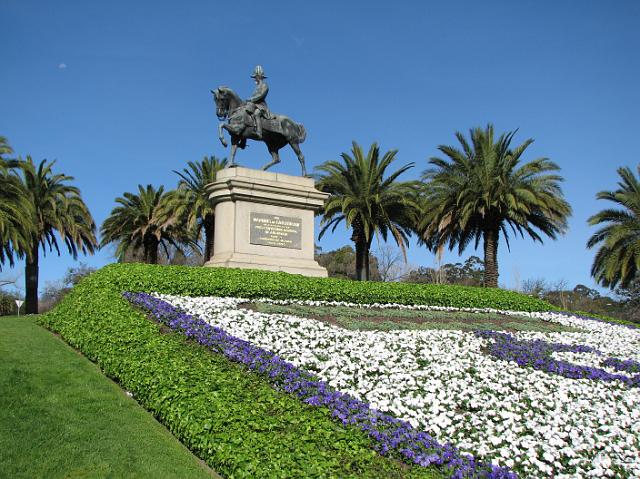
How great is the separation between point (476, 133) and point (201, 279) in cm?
1782

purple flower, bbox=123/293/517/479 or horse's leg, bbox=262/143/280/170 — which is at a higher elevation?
horse's leg, bbox=262/143/280/170

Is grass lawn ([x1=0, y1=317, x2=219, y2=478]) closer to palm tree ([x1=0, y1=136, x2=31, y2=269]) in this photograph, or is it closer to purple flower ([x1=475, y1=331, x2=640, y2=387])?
purple flower ([x1=475, y1=331, x2=640, y2=387])

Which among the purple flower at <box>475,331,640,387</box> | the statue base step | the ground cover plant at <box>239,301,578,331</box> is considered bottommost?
the purple flower at <box>475,331,640,387</box>

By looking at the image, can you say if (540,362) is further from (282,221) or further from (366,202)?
(366,202)

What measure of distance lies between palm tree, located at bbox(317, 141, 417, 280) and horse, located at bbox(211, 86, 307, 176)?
9802 mm

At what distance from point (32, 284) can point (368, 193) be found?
57.8ft

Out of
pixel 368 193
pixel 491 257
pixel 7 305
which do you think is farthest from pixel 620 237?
pixel 7 305

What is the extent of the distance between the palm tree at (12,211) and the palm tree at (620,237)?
80.0 feet

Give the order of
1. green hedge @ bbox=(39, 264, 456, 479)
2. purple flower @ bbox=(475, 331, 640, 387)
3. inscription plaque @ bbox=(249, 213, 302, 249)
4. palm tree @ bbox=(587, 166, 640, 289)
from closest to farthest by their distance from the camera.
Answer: green hedge @ bbox=(39, 264, 456, 479) < purple flower @ bbox=(475, 331, 640, 387) < inscription plaque @ bbox=(249, 213, 302, 249) < palm tree @ bbox=(587, 166, 640, 289)

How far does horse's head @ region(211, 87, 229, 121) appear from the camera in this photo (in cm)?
2172

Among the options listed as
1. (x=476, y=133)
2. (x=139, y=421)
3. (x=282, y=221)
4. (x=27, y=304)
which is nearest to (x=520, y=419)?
(x=139, y=421)

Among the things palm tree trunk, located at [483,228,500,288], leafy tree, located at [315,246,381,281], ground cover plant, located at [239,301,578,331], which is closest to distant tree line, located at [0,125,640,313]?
palm tree trunk, located at [483,228,500,288]

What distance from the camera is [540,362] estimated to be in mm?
11797

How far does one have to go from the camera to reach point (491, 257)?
29859mm
